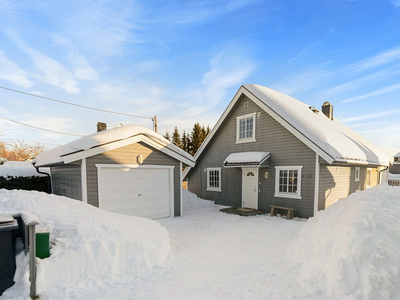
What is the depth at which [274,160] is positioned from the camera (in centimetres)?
1035

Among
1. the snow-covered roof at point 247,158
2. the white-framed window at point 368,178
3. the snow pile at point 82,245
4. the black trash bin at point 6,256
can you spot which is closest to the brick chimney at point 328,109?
the white-framed window at point 368,178

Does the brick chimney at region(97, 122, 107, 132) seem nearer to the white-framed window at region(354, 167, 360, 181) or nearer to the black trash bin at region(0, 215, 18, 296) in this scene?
the black trash bin at region(0, 215, 18, 296)

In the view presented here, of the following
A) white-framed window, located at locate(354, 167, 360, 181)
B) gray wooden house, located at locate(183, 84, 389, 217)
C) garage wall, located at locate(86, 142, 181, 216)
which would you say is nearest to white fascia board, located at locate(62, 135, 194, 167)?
garage wall, located at locate(86, 142, 181, 216)

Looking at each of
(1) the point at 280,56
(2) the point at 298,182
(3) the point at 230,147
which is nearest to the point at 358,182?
(2) the point at 298,182

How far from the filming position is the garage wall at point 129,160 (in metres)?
7.18

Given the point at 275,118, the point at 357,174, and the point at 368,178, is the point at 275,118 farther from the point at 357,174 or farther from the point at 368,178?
the point at 368,178

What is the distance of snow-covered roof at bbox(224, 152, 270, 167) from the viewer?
10117 mm

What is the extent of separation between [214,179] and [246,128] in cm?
403

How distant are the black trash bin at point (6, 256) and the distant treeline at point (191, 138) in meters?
31.6

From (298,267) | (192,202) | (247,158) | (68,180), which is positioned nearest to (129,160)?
(68,180)

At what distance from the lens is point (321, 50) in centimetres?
956

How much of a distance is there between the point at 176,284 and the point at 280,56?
1132 cm

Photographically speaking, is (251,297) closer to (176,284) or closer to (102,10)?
(176,284)

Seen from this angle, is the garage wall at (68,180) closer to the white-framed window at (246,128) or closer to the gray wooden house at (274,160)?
the gray wooden house at (274,160)
